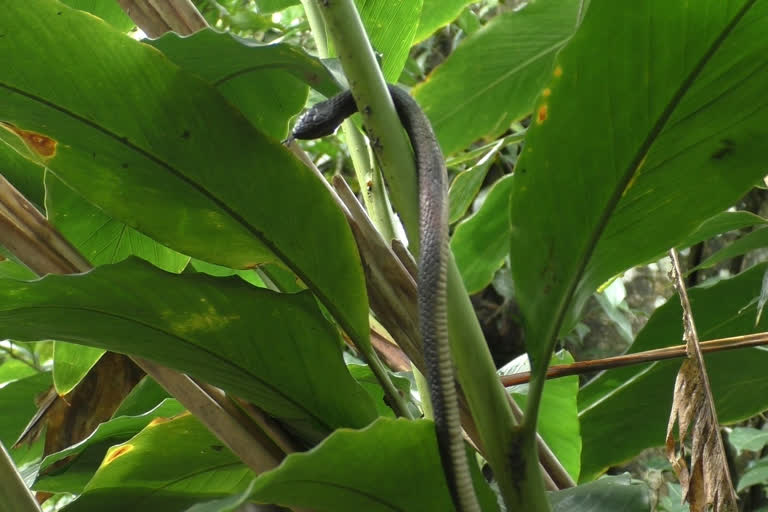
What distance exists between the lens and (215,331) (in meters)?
0.53

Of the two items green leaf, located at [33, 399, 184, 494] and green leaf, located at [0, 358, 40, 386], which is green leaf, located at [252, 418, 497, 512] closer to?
green leaf, located at [33, 399, 184, 494]

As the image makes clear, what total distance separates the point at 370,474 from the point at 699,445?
12.2 inches

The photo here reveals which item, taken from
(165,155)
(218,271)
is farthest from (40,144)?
(218,271)

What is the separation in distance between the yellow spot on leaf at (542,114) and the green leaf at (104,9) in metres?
0.46

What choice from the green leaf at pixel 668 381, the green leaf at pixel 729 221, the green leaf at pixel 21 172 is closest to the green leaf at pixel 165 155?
the green leaf at pixel 21 172

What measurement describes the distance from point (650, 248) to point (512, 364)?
1.27 feet

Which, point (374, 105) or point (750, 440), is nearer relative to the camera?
point (374, 105)

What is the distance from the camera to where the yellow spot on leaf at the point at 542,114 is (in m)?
0.50

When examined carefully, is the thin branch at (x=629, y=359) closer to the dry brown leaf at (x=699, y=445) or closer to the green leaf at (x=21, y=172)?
the dry brown leaf at (x=699, y=445)

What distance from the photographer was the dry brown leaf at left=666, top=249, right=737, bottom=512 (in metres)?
0.59

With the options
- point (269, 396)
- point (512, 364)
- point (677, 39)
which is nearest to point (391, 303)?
point (269, 396)

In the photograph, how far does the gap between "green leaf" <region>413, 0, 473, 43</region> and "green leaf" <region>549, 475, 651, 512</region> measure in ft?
1.97

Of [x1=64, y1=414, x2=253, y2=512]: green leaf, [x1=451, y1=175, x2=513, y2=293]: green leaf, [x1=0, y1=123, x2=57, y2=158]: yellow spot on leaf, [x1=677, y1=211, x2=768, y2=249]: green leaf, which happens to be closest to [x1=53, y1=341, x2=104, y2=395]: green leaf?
[x1=64, y1=414, x2=253, y2=512]: green leaf

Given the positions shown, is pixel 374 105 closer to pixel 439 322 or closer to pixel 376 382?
pixel 439 322
